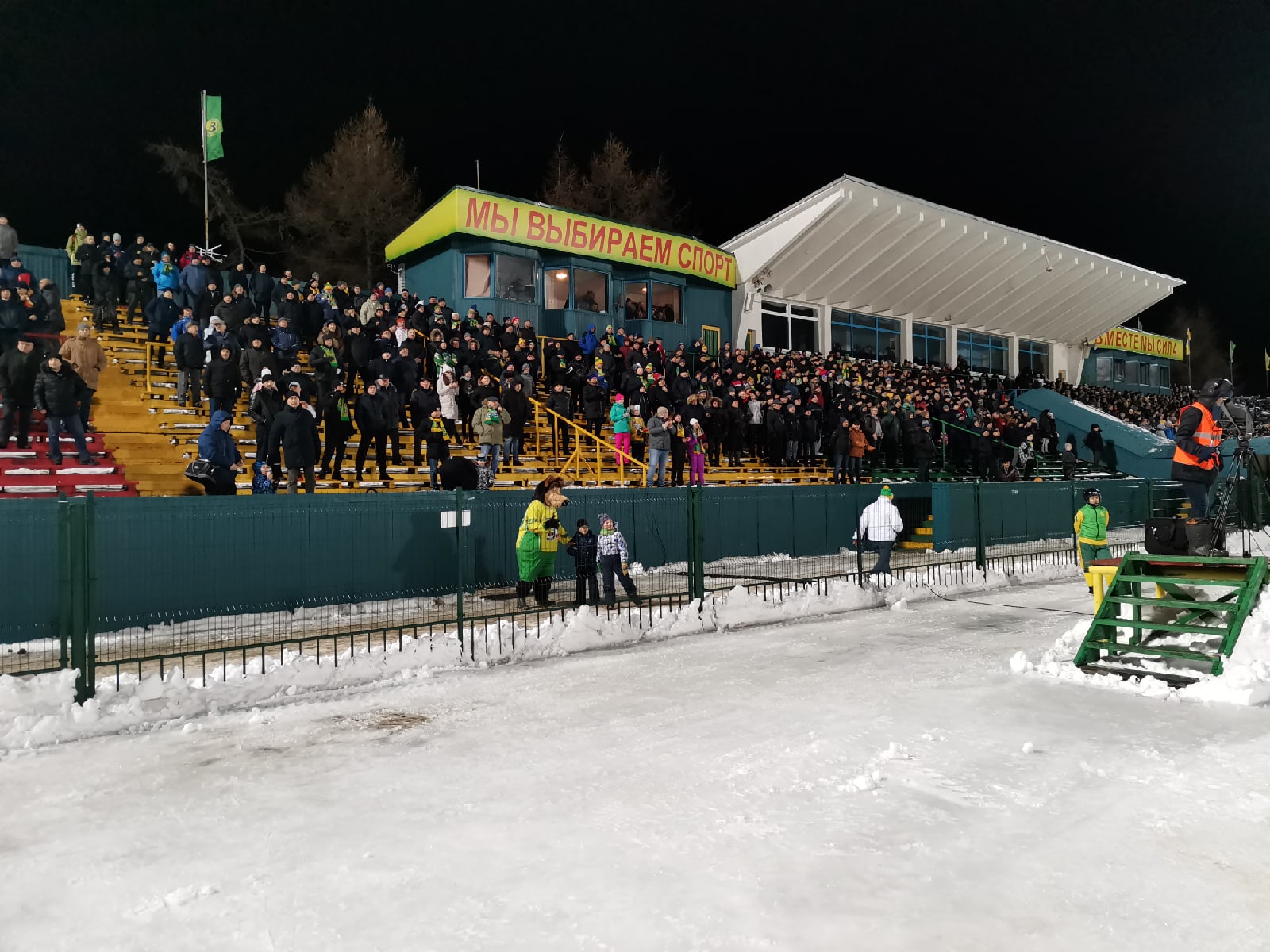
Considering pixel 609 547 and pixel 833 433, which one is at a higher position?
pixel 833 433

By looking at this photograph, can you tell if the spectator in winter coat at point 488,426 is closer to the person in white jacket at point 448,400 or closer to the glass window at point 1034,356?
the person in white jacket at point 448,400

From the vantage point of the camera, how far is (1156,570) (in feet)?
27.6

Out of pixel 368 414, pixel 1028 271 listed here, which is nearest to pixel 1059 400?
pixel 1028 271

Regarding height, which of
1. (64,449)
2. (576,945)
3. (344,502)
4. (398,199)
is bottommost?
(576,945)

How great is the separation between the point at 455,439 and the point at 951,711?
38.2 ft

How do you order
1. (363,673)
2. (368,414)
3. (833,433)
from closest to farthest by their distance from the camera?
(363,673), (368,414), (833,433)

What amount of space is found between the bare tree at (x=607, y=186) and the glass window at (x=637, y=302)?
82.8 ft

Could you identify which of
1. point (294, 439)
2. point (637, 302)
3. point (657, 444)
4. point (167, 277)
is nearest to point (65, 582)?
point (294, 439)

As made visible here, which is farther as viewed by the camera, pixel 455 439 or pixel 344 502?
pixel 455 439

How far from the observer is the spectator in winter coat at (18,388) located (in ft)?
39.8

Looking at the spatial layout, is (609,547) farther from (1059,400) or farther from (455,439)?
(1059,400)

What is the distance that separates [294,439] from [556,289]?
53.7 feet

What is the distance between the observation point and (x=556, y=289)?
89.9 ft

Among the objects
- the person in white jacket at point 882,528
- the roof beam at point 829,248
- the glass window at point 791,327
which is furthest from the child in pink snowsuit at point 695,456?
the glass window at point 791,327
